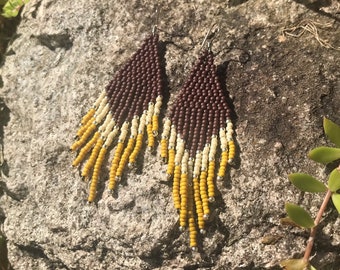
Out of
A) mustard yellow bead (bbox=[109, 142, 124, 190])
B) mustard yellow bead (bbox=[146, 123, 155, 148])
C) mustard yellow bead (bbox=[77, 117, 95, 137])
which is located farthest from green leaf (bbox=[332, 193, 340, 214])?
mustard yellow bead (bbox=[77, 117, 95, 137])

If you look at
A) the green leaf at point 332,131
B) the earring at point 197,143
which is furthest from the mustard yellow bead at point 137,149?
the green leaf at point 332,131

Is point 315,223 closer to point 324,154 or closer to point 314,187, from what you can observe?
point 314,187

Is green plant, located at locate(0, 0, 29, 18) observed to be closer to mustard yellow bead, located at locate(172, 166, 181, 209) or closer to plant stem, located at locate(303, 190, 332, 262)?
mustard yellow bead, located at locate(172, 166, 181, 209)

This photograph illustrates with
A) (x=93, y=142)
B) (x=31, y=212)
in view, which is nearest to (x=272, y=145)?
(x=93, y=142)

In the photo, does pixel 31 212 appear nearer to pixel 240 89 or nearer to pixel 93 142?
pixel 93 142

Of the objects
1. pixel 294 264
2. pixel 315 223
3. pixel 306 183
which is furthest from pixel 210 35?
pixel 294 264

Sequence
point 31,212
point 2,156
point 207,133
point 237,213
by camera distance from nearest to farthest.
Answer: point 237,213, point 207,133, point 31,212, point 2,156

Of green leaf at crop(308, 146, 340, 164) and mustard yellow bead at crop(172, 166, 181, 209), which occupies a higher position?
green leaf at crop(308, 146, 340, 164)
